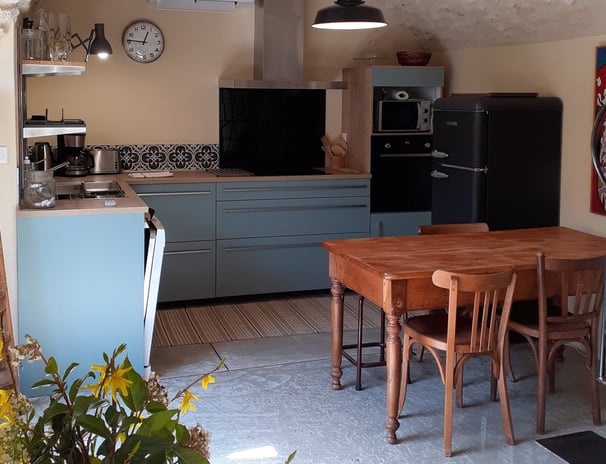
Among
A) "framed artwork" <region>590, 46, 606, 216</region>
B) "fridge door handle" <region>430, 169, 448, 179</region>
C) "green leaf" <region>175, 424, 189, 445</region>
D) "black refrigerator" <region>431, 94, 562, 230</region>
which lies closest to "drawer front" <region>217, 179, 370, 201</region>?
"fridge door handle" <region>430, 169, 448, 179</region>

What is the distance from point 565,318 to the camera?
12.6ft

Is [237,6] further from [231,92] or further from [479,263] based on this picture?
[479,263]

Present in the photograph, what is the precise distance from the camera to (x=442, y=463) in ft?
11.4

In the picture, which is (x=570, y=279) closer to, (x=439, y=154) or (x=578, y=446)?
(x=578, y=446)

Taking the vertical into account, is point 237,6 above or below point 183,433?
above

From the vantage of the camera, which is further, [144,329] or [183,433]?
[144,329]

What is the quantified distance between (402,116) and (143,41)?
2.19 metres

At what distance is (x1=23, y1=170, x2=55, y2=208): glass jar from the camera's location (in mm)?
4066

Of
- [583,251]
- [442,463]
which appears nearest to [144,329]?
[442,463]

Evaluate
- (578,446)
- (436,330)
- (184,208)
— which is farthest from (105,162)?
(578,446)

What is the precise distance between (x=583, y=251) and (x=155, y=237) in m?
2.29

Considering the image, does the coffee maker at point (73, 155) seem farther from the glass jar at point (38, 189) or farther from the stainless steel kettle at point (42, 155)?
the glass jar at point (38, 189)

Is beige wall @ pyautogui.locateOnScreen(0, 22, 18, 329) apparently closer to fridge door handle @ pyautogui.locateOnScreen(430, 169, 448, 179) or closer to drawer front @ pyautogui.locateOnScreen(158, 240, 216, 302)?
drawer front @ pyautogui.locateOnScreen(158, 240, 216, 302)

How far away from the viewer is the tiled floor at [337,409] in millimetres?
3576
